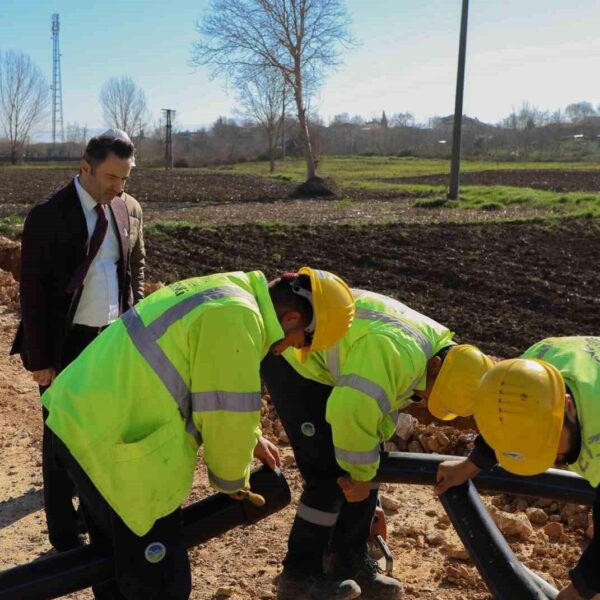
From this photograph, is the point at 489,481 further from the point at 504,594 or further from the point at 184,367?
the point at 184,367

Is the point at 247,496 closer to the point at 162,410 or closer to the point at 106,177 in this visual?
the point at 162,410

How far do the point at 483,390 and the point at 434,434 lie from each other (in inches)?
95.1

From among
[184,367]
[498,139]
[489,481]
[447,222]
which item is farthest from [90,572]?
[498,139]

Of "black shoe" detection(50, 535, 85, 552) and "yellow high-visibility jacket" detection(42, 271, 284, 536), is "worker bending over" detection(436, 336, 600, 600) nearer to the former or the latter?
"yellow high-visibility jacket" detection(42, 271, 284, 536)

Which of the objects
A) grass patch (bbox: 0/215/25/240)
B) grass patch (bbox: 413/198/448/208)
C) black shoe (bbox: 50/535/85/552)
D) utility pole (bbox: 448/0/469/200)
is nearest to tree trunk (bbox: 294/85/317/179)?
utility pole (bbox: 448/0/469/200)

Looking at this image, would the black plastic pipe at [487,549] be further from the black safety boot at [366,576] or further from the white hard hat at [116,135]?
the white hard hat at [116,135]

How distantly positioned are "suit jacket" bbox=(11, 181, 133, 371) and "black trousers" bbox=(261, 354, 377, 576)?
3.17 feet

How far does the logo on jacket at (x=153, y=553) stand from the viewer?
2371 millimetres

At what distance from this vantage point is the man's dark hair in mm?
3373

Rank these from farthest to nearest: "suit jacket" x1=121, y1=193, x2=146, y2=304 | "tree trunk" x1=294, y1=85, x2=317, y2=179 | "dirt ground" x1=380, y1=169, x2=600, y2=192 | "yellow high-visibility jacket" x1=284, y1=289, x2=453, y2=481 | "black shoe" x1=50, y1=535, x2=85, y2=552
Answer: "tree trunk" x1=294, y1=85, x2=317, y2=179
"dirt ground" x1=380, y1=169, x2=600, y2=192
"suit jacket" x1=121, y1=193, x2=146, y2=304
"black shoe" x1=50, y1=535, x2=85, y2=552
"yellow high-visibility jacket" x1=284, y1=289, x2=453, y2=481

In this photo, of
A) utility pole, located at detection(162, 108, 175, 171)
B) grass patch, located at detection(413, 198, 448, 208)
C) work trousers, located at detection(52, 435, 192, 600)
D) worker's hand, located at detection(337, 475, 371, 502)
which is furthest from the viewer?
utility pole, located at detection(162, 108, 175, 171)

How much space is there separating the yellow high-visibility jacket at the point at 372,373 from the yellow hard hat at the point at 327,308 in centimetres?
18

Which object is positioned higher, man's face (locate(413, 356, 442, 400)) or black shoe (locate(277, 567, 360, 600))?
man's face (locate(413, 356, 442, 400))

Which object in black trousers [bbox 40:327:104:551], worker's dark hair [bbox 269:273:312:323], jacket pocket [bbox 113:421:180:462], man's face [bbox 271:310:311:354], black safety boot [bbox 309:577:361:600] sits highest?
worker's dark hair [bbox 269:273:312:323]
